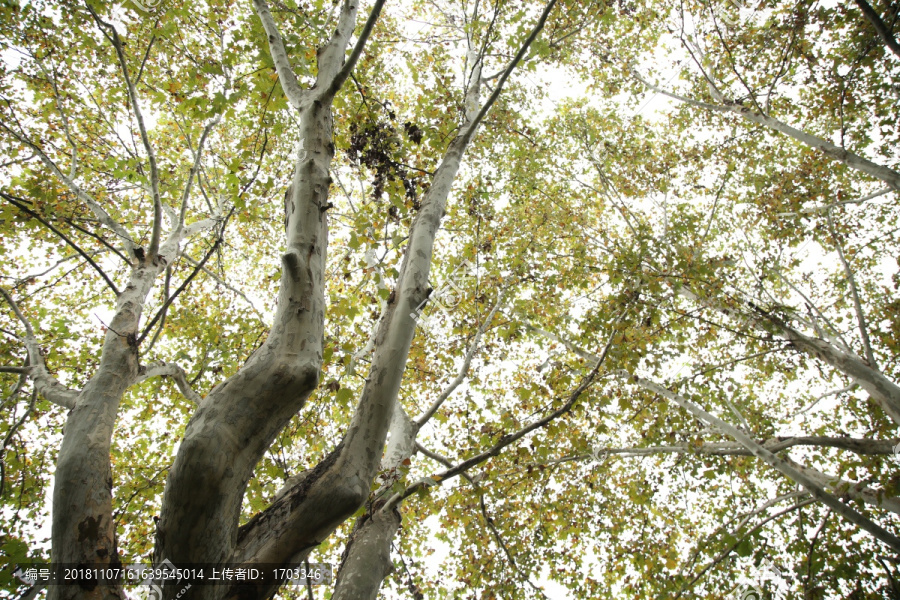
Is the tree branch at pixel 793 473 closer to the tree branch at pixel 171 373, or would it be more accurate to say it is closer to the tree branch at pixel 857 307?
the tree branch at pixel 857 307

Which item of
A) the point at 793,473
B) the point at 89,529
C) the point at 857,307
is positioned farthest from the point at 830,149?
the point at 89,529

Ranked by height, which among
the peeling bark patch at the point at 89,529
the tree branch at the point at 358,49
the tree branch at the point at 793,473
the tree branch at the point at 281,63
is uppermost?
the tree branch at the point at 281,63

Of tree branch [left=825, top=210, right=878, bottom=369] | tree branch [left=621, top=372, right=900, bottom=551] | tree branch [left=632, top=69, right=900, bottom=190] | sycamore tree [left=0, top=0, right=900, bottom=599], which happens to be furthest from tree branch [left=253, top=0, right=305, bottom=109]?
tree branch [left=825, top=210, right=878, bottom=369]

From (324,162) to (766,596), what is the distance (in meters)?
6.86

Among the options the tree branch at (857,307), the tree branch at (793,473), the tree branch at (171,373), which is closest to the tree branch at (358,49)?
the tree branch at (171,373)

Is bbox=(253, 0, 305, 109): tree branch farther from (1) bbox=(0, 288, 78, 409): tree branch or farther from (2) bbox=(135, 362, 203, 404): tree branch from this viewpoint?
(2) bbox=(135, 362, 203, 404): tree branch

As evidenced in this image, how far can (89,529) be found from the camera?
6.55 feet

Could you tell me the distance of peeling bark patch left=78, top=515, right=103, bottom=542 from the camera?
6.44 feet

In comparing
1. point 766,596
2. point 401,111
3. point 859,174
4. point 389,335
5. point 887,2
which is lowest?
point 766,596

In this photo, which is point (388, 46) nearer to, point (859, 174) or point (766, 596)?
point (859, 174)

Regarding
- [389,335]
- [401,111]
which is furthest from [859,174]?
[389,335]

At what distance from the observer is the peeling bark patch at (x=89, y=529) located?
6.44ft

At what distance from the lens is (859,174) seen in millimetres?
7836

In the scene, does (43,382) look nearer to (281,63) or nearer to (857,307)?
(281,63)
